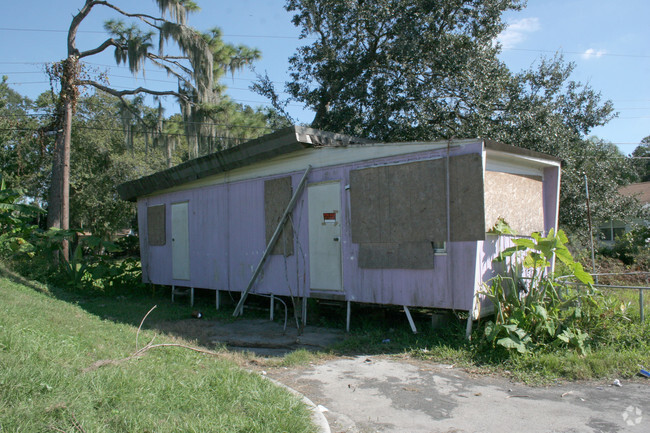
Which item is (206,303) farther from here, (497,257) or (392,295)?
(497,257)

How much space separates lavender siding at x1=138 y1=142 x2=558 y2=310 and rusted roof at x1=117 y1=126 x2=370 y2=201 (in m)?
0.37

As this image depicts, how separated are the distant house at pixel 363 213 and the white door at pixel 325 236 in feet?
0.06

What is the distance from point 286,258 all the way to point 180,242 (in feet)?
13.1

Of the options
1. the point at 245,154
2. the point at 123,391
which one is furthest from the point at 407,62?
the point at 123,391

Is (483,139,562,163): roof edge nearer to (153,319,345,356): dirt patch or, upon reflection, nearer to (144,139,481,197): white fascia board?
(144,139,481,197): white fascia board

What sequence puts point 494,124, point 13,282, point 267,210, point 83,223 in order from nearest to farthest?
point 267,210
point 13,282
point 494,124
point 83,223

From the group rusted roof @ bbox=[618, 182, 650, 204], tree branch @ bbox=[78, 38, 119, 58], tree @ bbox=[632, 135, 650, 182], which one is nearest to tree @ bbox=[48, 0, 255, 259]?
tree branch @ bbox=[78, 38, 119, 58]

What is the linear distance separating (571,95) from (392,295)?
1061cm

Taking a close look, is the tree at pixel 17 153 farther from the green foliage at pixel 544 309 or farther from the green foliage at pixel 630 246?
the green foliage at pixel 630 246

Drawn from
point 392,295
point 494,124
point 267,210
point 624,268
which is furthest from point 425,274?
point 624,268

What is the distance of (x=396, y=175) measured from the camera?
7023 mm

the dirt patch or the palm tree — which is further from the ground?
the palm tree

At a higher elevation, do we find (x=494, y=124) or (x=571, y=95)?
(x=571, y=95)

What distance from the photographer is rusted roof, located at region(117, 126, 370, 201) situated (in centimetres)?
805
